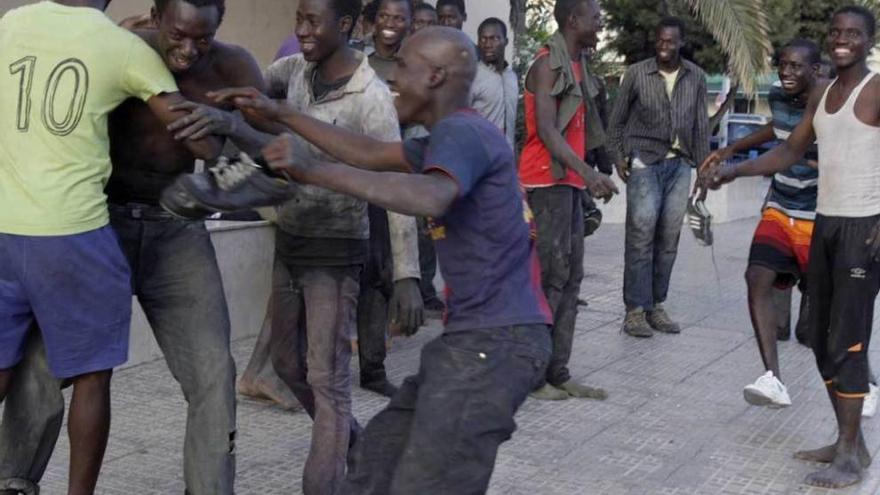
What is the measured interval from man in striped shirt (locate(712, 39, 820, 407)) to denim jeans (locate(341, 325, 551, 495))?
2.53 meters

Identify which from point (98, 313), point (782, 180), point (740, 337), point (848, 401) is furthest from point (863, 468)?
point (98, 313)

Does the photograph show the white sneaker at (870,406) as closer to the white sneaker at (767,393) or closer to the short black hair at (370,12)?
the white sneaker at (767,393)

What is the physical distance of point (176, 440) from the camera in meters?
5.41

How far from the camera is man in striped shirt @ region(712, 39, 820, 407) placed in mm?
5934

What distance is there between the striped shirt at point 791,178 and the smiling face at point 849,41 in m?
1.19

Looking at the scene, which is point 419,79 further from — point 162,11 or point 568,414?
point 568,414

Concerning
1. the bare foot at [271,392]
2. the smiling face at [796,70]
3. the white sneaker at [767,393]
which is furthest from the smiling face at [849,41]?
the bare foot at [271,392]

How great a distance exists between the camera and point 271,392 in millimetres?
5938

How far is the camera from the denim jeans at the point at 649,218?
806cm

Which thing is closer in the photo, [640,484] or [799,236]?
[640,484]

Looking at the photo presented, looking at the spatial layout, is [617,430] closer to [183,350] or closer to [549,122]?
[549,122]

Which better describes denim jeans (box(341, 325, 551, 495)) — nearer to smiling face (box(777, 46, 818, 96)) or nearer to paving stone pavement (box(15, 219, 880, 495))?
paving stone pavement (box(15, 219, 880, 495))

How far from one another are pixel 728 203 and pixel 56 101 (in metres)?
12.2

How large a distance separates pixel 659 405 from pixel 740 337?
1986 millimetres
